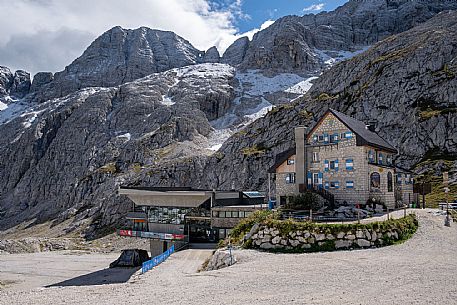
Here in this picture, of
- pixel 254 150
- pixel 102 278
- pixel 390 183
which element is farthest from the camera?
pixel 254 150

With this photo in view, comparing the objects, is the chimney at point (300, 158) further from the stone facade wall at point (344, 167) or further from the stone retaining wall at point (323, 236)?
the stone retaining wall at point (323, 236)

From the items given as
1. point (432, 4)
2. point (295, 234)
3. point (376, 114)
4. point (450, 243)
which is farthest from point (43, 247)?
point (432, 4)

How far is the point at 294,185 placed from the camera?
35.7m

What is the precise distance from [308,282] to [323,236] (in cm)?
709

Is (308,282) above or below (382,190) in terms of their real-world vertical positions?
below

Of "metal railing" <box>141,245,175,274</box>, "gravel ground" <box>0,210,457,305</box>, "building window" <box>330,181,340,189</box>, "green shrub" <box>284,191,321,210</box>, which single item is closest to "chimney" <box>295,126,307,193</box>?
"building window" <box>330,181,340,189</box>

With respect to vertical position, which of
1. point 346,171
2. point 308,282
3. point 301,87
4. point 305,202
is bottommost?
point 308,282

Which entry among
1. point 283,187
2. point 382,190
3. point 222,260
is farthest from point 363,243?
point 283,187

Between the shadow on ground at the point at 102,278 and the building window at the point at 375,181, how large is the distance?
24.4m

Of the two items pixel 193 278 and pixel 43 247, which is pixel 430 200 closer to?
pixel 193 278

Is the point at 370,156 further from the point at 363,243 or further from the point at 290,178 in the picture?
the point at 363,243

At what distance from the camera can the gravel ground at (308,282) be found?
13.3 m

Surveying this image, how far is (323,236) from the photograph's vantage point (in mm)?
22062

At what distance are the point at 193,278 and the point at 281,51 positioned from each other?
162m
